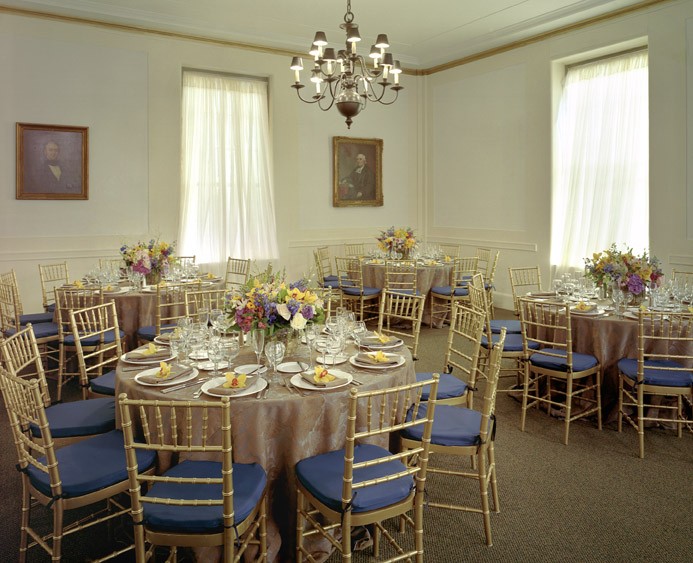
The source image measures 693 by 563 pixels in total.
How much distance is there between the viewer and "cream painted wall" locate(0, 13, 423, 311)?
7.43 metres

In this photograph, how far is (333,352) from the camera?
11.1 ft

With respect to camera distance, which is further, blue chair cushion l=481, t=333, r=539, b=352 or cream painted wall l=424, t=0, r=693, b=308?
cream painted wall l=424, t=0, r=693, b=308

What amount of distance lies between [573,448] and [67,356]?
16.8 feet

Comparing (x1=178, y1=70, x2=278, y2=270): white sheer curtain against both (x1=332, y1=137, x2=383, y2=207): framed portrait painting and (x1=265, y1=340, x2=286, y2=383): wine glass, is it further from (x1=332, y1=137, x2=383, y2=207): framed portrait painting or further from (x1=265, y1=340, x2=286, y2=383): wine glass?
(x1=265, y1=340, x2=286, y2=383): wine glass

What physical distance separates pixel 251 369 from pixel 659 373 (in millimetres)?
2955

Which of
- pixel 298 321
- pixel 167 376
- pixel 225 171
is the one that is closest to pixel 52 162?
pixel 225 171

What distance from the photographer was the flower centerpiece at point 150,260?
587 centimetres

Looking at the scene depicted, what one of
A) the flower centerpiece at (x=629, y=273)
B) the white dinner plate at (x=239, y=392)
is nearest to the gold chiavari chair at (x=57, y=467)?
the white dinner plate at (x=239, y=392)

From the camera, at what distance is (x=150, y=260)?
19.5 feet

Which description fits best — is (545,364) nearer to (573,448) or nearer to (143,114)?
(573,448)

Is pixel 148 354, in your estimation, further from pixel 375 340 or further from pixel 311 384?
pixel 375 340

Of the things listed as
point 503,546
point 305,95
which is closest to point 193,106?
point 305,95

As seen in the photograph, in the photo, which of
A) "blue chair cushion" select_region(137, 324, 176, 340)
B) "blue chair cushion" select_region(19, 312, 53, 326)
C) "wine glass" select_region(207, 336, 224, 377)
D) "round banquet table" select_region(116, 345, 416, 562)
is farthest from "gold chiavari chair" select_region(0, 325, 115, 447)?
"blue chair cushion" select_region(19, 312, 53, 326)

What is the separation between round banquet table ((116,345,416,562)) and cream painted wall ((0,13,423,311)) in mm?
5583
